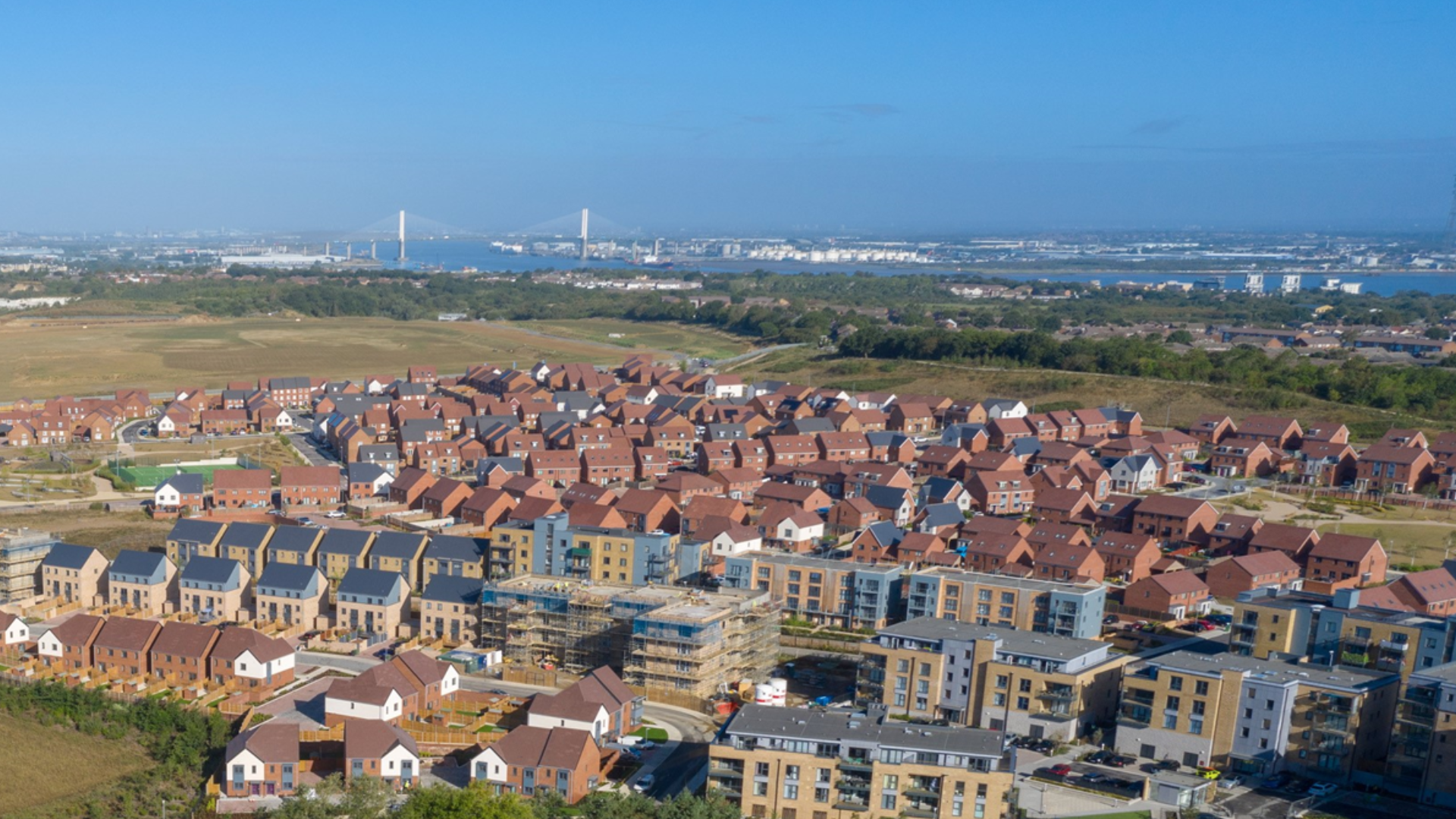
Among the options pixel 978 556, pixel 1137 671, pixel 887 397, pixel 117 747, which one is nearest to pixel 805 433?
pixel 887 397

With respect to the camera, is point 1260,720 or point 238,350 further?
point 238,350

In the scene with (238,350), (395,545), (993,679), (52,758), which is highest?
(993,679)

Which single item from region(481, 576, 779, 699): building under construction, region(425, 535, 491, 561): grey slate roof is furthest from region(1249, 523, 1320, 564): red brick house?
region(425, 535, 491, 561): grey slate roof

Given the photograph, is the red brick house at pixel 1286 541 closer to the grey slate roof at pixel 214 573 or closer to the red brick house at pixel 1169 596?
the red brick house at pixel 1169 596

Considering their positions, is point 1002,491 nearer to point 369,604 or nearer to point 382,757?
point 369,604

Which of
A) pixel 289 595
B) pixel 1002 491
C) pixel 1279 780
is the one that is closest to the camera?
pixel 1279 780

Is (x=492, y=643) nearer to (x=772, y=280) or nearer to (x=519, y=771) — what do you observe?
(x=519, y=771)

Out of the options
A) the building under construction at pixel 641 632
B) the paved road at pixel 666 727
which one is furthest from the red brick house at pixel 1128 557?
the paved road at pixel 666 727

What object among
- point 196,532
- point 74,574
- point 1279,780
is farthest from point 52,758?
point 1279,780
